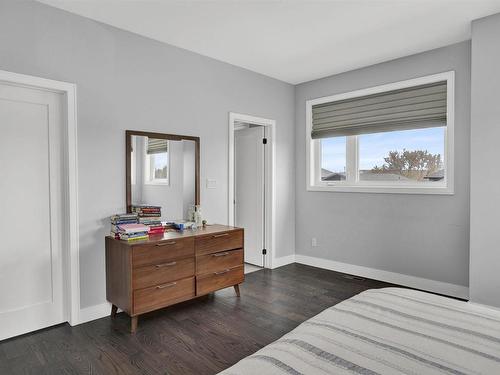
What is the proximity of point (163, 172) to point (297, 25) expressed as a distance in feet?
6.39

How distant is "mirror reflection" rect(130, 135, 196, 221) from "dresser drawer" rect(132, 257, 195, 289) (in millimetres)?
676

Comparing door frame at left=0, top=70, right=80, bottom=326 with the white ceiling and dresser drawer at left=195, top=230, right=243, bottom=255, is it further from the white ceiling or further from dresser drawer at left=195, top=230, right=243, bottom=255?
dresser drawer at left=195, top=230, right=243, bottom=255

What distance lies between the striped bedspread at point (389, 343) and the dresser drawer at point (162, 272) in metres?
1.67

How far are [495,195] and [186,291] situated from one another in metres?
2.88

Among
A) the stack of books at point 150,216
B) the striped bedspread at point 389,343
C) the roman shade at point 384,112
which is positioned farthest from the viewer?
the roman shade at point 384,112

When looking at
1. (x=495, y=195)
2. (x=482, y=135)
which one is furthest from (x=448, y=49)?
(x=495, y=195)

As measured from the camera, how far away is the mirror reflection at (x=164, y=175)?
3230mm

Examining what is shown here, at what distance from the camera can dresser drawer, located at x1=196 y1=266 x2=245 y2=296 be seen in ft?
10.3

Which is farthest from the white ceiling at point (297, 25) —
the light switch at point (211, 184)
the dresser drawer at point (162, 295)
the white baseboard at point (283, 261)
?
the white baseboard at point (283, 261)

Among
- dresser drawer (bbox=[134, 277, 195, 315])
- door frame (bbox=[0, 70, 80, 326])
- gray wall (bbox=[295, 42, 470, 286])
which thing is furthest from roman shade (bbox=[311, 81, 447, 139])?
door frame (bbox=[0, 70, 80, 326])

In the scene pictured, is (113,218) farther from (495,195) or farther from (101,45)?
(495,195)

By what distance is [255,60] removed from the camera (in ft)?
13.0

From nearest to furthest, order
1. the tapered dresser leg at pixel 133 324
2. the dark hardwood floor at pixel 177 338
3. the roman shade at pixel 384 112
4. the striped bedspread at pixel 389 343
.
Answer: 1. the striped bedspread at pixel 389 343
2. the dark hardwood floor at pixel 177 338
3. the tapered dresser leg at pixel 133 324
4. the roman shade at pixel 384 112

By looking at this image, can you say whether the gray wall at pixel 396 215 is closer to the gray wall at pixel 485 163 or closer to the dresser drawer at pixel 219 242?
the gray wall at pixel 485 163
